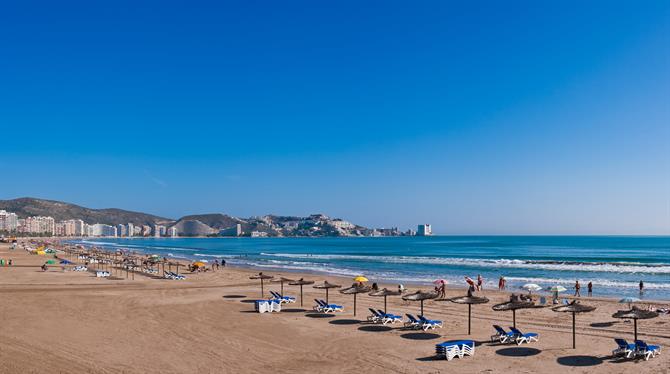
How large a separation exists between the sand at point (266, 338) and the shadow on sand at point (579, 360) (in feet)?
0.16

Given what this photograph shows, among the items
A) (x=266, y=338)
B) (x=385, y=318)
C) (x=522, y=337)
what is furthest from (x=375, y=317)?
(x=522, y=337)

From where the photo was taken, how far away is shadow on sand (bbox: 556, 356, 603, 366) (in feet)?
42.7

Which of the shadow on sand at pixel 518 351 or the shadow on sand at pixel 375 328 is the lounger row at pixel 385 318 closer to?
the shadow on sand at pixel 375 328

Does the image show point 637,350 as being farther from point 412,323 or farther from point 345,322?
point 345,322

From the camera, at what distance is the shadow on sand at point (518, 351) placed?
1393 centimetres

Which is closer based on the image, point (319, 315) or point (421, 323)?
point (421, 323)

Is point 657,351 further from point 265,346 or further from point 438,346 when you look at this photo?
point 265,346

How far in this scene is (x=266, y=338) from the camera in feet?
53.0

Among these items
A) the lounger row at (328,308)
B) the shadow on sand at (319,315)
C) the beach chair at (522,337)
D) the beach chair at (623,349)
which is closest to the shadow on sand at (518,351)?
the beach chair at (522,337)

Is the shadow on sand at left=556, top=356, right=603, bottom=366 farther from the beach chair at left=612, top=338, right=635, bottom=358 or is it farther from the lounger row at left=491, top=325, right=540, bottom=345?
the lounger row at left=491, top=325, right=540, bottom=345

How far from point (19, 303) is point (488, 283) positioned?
28617 millimetres

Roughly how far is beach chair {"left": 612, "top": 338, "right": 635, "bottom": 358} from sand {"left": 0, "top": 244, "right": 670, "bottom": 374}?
28 centimetres

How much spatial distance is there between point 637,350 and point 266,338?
10.5 m

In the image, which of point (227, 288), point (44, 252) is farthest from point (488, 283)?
point (44, 252)
